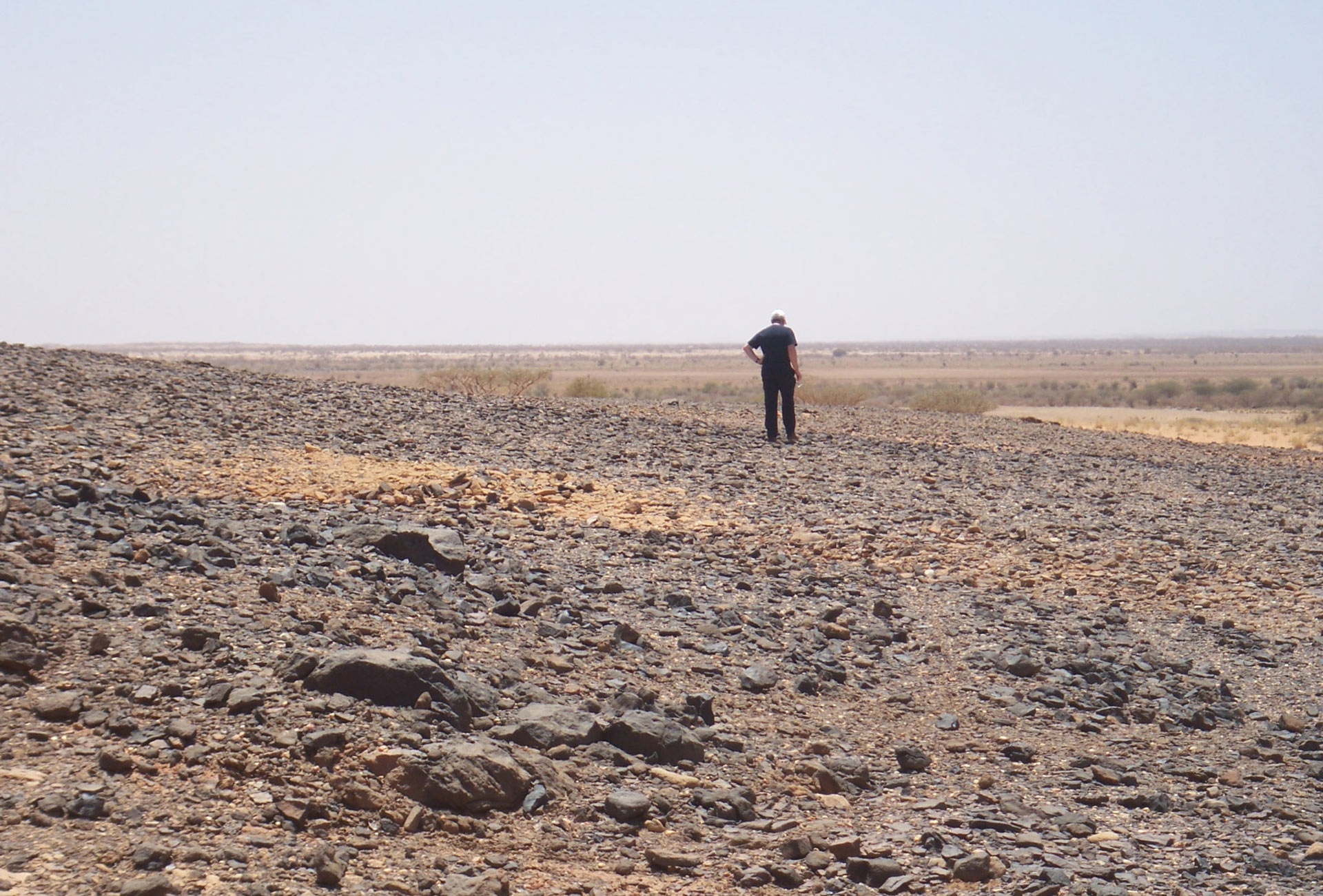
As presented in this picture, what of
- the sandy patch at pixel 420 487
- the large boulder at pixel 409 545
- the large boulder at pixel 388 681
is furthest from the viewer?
the sandy patch at pixel 420 487

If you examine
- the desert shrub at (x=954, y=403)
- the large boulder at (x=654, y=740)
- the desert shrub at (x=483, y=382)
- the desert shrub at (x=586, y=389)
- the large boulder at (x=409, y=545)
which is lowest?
the large boulder at (x=654, y=740)

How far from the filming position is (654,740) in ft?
18.3

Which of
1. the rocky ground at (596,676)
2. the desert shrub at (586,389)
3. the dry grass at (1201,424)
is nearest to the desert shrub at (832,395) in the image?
the desert shrub at (586,389)

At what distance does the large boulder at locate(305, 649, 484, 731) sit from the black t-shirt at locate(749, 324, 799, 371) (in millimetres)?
10422

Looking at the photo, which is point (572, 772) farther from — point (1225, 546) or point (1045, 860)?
point (1225, 546)

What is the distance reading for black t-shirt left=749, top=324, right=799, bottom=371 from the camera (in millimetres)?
15422

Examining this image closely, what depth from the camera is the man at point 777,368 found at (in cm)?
1543

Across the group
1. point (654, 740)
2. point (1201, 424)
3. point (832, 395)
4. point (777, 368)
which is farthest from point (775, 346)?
point (1201, 424)

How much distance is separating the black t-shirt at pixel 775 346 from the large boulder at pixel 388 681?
10.4 meters

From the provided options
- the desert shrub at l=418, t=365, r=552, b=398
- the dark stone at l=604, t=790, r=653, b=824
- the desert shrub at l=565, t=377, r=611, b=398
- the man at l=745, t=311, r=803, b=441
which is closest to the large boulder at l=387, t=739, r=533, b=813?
the dark stone at l=604, t=790, r=653, b=824

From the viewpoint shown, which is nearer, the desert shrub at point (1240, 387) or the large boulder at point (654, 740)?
the large boulder at point (654, 740)

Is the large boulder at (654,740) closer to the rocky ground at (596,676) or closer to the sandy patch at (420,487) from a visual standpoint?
the rocky ground at (596,676)

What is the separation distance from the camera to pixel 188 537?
7082 mm

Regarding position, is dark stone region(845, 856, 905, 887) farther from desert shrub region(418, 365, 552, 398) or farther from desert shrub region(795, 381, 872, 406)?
desert shrub region(795, 381, 872, 406)
